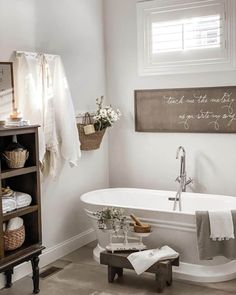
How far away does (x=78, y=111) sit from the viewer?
15.2ft

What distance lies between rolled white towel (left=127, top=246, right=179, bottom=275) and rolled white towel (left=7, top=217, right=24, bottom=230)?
95 cm

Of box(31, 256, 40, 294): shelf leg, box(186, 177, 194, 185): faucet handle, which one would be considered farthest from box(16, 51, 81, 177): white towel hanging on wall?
box(186, 177, 194, 185): faucet handle

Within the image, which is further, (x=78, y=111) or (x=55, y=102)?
(x=78, y=111)

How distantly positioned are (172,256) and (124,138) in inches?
72.6

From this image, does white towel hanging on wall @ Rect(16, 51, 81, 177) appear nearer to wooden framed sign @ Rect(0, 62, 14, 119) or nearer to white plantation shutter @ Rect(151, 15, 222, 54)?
wooden framed sign @ Rect(0, 62, 14, 119)

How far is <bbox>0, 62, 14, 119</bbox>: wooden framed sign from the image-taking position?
3.56 meters

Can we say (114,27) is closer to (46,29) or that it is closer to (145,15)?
(145,15)

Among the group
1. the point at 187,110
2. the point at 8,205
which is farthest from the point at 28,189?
the point at 187,110

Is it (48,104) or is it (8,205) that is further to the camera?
(48,104)

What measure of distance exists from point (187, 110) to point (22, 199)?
2121 millimetres

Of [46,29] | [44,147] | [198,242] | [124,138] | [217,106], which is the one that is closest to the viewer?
[198,242]

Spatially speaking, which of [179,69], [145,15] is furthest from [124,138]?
[145,15]

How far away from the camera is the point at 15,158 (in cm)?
329

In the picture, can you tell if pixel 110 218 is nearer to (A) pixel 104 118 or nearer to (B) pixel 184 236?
(B) pixel 184 236
